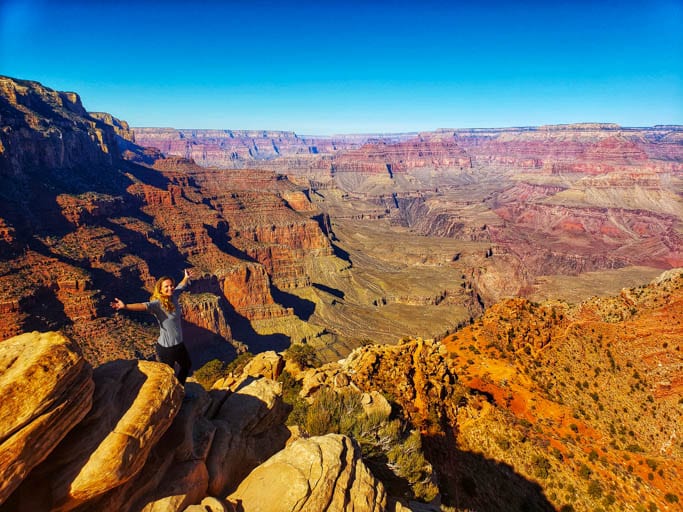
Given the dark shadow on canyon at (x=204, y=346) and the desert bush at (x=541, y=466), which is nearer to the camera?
the desert bush at (x=541, y=466)

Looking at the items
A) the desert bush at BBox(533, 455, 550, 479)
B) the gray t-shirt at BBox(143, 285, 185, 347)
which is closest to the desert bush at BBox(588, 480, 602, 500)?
the desert bush at BBox(533, 455, 550, 479)

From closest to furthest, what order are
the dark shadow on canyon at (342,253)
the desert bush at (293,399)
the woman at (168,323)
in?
the woman at (168,323)
the desert bush at (293,399)
the dark shadow on canyon at (342,253)

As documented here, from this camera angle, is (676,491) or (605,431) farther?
(605,431)

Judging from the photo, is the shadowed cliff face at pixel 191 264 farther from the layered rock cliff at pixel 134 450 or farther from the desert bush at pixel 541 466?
the desert bush at pixel 541 466

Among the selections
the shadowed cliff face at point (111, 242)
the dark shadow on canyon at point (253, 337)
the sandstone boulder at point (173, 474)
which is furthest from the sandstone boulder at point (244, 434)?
the dark shadow on canyon at point (253, 337)

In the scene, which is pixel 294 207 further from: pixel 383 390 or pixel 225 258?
pixel 383 390

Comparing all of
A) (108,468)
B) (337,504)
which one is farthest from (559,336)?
(108,468)
